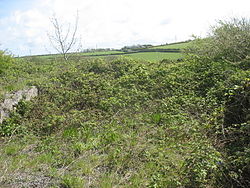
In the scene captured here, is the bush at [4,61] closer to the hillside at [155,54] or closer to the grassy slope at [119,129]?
the grassy slope at [119,129]

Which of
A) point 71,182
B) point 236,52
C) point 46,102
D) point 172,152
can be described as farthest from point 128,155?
point 236,52

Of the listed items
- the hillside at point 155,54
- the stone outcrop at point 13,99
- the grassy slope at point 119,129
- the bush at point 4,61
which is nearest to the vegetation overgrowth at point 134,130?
the grassy slope at point 119,129

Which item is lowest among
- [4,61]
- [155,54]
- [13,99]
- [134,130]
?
[134,130]

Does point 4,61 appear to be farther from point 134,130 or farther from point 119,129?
point 134,130

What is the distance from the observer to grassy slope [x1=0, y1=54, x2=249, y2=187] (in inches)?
173

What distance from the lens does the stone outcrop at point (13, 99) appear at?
776 centimetres

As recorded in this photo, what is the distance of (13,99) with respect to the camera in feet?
27.5

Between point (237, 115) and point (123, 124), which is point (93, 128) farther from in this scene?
point (237, 115)

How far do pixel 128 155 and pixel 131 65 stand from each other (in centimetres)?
795

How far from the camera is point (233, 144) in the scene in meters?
5.11

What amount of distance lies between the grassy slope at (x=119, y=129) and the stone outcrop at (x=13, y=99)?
0.37m

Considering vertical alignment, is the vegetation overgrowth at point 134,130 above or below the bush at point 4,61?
below

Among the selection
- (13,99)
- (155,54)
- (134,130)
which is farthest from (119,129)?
(155,54)

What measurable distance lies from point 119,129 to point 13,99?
14.7ft
